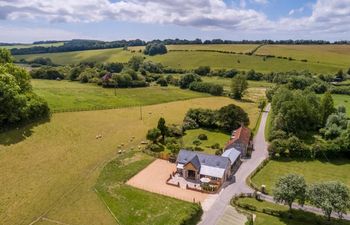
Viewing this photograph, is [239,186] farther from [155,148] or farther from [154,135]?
[154,135]

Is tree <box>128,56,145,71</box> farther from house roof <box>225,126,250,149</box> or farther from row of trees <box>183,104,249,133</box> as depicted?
house roof <box>225,126,250,149</box>

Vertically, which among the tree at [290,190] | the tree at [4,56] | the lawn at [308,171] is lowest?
the lawn at [308,171]

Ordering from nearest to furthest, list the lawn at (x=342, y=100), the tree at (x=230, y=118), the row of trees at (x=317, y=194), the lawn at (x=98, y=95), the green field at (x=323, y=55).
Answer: the row of trees at (x=317, y=194), the tree at (x=230, y=118), the lawn at (x=98, y=95), the lawn at (x=342, y=100), the green field at (x=323, y=55)

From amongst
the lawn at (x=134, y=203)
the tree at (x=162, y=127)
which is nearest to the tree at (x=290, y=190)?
the lawn at (x=134, y=203)

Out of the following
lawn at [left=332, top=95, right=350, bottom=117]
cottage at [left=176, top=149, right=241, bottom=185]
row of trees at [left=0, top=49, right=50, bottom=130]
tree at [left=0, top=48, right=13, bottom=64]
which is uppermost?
tree at [left=0, top=48, right=13, bottom=64]

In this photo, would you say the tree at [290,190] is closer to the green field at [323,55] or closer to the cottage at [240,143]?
the cottage at [240,143]

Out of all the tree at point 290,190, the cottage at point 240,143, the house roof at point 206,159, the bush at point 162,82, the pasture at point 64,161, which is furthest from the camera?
the bush at point 162,82

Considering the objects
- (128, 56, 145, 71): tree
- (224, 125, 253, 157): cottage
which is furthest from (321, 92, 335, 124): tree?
(128, 56, 145, 71): tree

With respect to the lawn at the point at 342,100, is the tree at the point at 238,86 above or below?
above
